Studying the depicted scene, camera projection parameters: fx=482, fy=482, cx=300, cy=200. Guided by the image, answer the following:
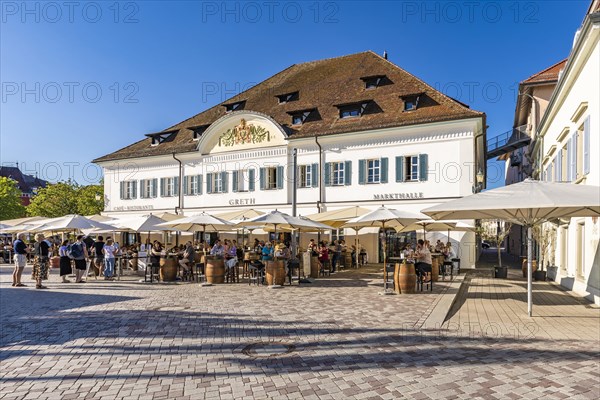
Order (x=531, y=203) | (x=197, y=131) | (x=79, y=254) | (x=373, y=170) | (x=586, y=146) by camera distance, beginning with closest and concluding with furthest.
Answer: (x=531, y=203), (x=586, y=146), (x=79, y=254), (x=373, y=170), (x=197, y=131)

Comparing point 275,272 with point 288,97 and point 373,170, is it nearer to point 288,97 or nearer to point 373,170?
point 373,170

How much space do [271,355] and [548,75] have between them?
29.6 meters

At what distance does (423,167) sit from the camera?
24.4m

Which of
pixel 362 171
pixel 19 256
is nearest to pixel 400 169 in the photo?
pixel 362 171

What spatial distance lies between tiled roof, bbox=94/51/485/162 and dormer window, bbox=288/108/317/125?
401 millimetres

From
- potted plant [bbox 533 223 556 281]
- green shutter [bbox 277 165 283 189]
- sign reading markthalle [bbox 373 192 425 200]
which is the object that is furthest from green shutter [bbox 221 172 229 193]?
potted plant [bbox 533 223 556 281]

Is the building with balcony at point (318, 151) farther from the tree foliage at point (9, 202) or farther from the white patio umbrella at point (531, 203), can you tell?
the tree foliage at point (9, 202)

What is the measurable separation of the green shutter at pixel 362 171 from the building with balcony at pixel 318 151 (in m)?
0.06

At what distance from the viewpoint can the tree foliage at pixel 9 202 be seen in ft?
180

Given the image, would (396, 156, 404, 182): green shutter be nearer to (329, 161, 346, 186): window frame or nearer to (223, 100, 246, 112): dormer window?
(329, 161, 346, 186): window frame

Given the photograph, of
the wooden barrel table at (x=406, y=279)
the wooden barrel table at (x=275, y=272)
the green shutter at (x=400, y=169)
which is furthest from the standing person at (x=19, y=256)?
the green shutter at (x=400, y=169)

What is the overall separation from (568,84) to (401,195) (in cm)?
1091

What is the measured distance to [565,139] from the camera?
53.0 feet

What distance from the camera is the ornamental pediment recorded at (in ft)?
95.4
